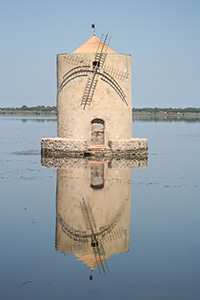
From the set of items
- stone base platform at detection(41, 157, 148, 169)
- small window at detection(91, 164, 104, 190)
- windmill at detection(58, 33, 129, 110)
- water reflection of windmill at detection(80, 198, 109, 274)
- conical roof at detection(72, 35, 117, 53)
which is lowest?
water reflection of windmill at detection(80, 198, 109, 274)

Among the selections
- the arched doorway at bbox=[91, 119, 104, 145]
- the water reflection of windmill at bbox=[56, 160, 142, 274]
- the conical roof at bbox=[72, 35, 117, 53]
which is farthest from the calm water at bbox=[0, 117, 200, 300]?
the conical roof at bbox=[72, 35, 117, 53]

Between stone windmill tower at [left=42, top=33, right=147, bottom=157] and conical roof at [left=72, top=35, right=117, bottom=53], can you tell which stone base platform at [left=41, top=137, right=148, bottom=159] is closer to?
stone windmill tower at [left=42, top=33, right=147, bottom=157]

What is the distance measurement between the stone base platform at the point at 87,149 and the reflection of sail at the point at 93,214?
461 centimetres

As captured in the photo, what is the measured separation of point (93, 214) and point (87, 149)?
11.4m

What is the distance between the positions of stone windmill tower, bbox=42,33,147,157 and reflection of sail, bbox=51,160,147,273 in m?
5.00

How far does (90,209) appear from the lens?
10.6m

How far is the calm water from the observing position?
6.38 metres

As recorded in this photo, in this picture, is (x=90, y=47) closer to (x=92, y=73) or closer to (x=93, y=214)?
(x=92, y=73)

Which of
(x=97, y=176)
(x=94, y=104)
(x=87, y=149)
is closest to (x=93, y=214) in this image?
(x=97, y=176)

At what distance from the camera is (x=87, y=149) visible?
21.5 meters

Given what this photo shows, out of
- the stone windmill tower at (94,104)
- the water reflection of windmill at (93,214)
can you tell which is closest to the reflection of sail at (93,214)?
the water reflection of windmill at (93,214)

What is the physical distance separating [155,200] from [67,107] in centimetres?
1091

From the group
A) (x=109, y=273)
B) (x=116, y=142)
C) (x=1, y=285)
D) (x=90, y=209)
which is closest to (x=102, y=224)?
(x=90, y=209)

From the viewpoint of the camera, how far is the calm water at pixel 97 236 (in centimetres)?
638
